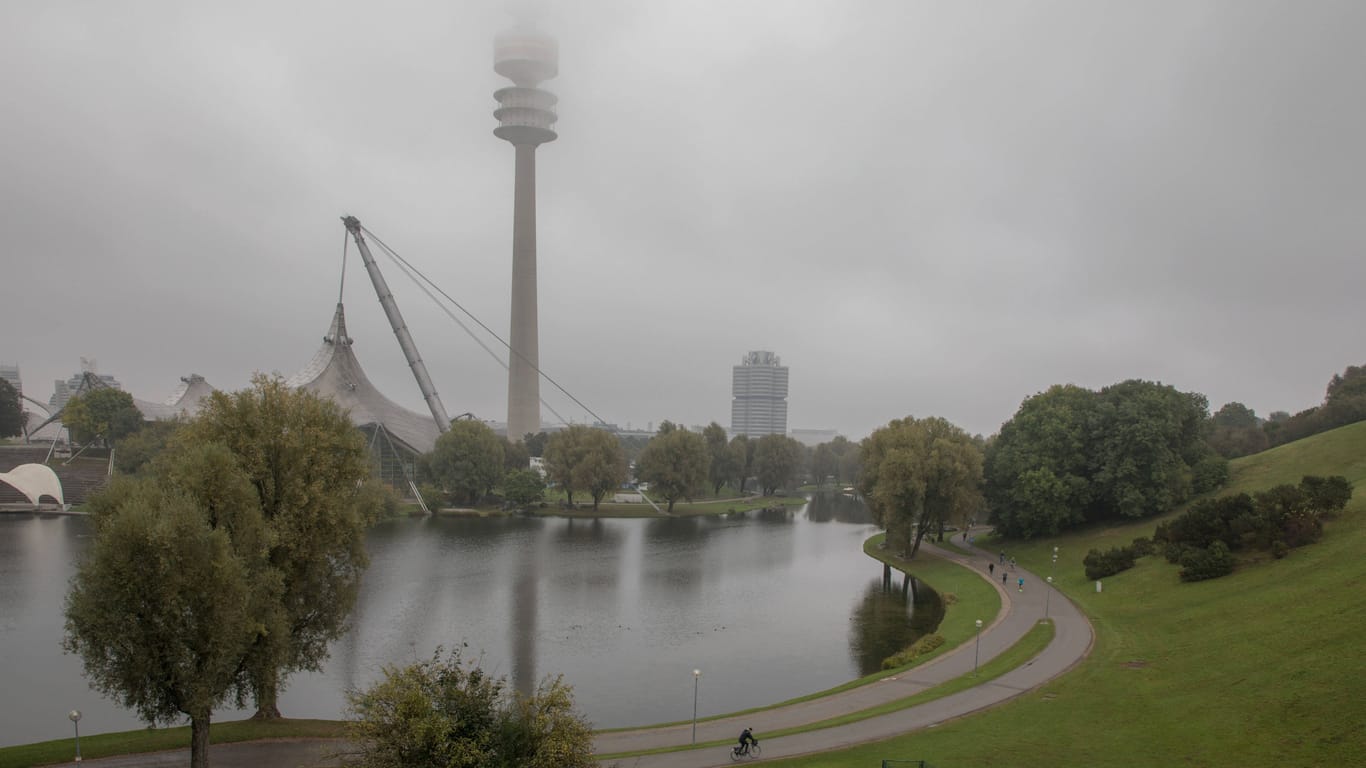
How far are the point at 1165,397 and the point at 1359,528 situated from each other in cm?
1911

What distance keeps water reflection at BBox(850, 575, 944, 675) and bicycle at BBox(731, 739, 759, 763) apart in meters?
11.5

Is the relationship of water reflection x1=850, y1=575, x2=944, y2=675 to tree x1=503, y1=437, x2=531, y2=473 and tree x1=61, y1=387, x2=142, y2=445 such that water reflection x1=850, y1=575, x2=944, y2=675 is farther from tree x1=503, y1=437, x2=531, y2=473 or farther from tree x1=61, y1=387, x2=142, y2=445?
tree x1=61, y1=387, x2=142, y2=445

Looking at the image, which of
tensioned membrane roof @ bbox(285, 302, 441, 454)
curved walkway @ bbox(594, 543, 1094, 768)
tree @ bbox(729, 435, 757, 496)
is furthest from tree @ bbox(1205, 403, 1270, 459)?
tensioned membrane roof @ bbox(285, 302, 441, 454)

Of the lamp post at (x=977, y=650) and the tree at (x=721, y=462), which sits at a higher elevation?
the tree at (x=721, y=462)

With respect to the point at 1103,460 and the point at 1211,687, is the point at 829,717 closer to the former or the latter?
the point at 1211,687

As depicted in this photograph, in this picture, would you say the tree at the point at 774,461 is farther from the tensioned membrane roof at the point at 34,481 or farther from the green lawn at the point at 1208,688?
the tensioned membrane roof at the point at 34,481

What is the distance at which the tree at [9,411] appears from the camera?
9538 centimetres

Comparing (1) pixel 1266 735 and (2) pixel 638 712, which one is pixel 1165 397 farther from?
(2) pixel 638 712

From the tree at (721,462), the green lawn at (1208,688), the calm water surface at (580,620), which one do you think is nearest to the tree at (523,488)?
the calm water surface at (580,620)

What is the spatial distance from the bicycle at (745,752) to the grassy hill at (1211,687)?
35.6 inches

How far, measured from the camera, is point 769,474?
10150 cm

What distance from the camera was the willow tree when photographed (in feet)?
159

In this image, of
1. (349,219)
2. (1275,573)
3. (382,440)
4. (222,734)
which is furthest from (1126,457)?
(349,219)

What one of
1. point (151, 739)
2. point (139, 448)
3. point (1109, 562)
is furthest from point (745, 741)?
point (139, 448)
